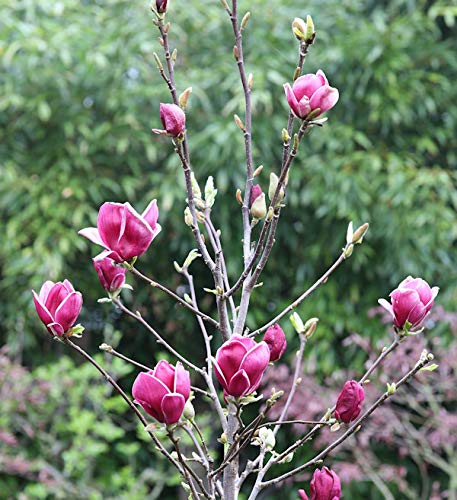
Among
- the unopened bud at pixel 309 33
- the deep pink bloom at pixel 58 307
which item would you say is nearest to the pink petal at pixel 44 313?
the deep pink bloom at pixel 58 307

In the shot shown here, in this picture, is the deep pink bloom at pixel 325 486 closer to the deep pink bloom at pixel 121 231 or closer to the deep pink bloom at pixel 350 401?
the deep pink bloom at pixel 350 401

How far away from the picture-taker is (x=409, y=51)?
3055 millimetres

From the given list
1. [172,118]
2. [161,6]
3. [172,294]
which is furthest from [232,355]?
[161,6]

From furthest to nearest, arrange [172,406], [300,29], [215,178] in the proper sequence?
[215,178]
[300,29]
[172,406]

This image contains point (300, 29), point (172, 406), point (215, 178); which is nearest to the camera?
point (172, 406)

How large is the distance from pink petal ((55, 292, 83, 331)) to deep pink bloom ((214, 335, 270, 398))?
149 mm

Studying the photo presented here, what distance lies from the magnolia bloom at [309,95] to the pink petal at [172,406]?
0.28 m

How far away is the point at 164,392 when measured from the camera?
0.59 metres

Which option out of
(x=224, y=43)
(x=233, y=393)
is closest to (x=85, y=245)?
(x=224, y=43)

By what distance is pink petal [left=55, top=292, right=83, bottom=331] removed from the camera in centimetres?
67

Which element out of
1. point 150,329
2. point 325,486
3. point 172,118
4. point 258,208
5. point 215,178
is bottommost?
point 215,178

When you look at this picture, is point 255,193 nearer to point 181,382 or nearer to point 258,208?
point 258,208

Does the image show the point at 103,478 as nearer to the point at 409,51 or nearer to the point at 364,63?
the point at 364,63

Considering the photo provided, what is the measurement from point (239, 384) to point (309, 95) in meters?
0.27
